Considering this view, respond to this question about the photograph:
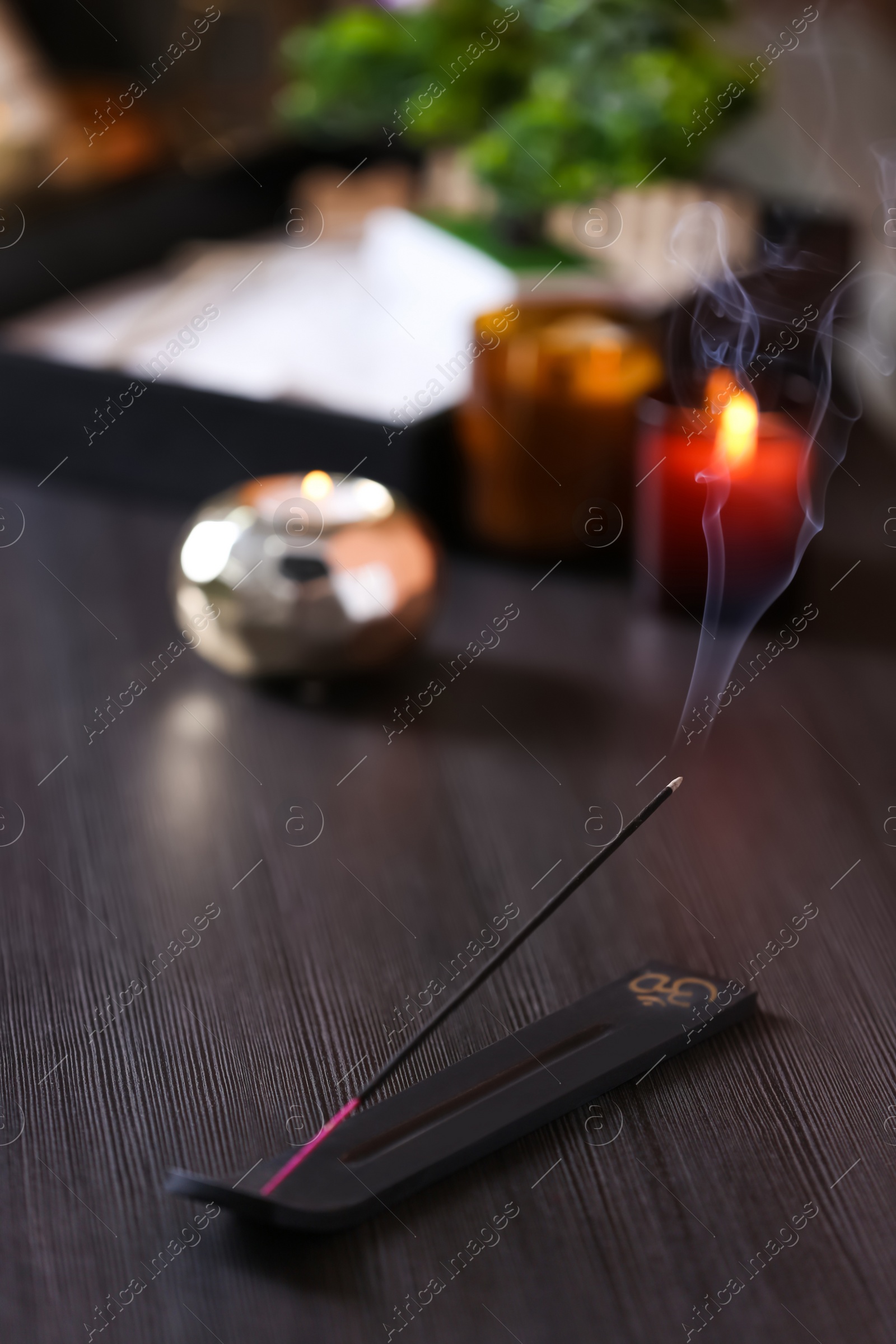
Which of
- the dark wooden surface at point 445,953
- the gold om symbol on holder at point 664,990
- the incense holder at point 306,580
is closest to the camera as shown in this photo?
the dark wooden surface at point 445,953

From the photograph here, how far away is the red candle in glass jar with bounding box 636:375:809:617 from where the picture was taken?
0.85 meters

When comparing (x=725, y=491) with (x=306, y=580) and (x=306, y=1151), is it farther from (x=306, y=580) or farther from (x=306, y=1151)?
(x=306, y=1151)

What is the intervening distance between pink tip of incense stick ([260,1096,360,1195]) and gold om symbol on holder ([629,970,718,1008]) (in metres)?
0.13

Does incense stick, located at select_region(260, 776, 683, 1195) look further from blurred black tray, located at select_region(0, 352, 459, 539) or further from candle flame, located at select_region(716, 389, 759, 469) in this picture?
blurred black tray, located at select_region(0, 352, 459, 539)

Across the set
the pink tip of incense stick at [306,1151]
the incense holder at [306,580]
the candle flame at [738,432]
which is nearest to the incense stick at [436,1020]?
the pink tip of incense stick at [306,1151]

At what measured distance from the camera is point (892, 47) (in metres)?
1.28

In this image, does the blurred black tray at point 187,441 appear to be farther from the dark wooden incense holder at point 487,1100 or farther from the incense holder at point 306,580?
the dark wooden incense holder at point 487,1100

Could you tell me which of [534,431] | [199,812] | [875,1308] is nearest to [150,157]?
[534,431]

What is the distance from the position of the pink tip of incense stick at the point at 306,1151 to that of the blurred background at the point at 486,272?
51 centimetres

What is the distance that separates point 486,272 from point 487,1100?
0.77m

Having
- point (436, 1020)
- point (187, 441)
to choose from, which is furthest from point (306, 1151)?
point (187, 441)

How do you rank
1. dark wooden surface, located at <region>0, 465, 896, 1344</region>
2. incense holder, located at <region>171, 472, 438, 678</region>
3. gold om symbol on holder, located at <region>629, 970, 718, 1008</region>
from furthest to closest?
incense holder, located at <region>171, 472, 438, 678</region>
gold om symbol on holder, located at <region>629, 970, 718, 1008</region>
dark wooden surface, located at <region>0, 465, 896, 1344</region>

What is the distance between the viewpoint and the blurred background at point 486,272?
3.06 feet

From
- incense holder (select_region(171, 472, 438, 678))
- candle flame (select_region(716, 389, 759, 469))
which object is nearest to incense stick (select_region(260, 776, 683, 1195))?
incense holder (select_region(171, 472, 438, 678))
